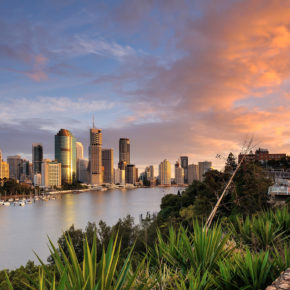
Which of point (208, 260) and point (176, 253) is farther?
point (176, 253)

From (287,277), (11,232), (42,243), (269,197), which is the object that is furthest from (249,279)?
(11,232)

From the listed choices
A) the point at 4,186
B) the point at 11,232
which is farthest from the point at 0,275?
the point at 4,186

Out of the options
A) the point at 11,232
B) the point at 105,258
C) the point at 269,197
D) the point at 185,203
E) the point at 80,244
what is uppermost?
the point at 105,258

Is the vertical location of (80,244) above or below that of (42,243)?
above

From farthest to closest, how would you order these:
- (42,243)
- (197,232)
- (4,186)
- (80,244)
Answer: (4,186) → (42,243) → (80,244) → (197,232)

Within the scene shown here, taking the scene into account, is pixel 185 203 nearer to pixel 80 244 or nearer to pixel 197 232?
pixel 80 244

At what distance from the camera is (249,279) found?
4551 mm

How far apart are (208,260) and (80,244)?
2745 cm

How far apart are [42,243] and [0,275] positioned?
2945cm

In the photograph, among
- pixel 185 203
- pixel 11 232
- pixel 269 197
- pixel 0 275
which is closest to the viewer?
pixel 0 275

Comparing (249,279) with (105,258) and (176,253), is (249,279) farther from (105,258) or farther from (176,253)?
(105,258)

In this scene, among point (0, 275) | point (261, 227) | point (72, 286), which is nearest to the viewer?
point (72, 286)

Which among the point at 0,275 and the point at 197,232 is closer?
the point at 197,232

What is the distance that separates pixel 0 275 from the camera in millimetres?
17172
